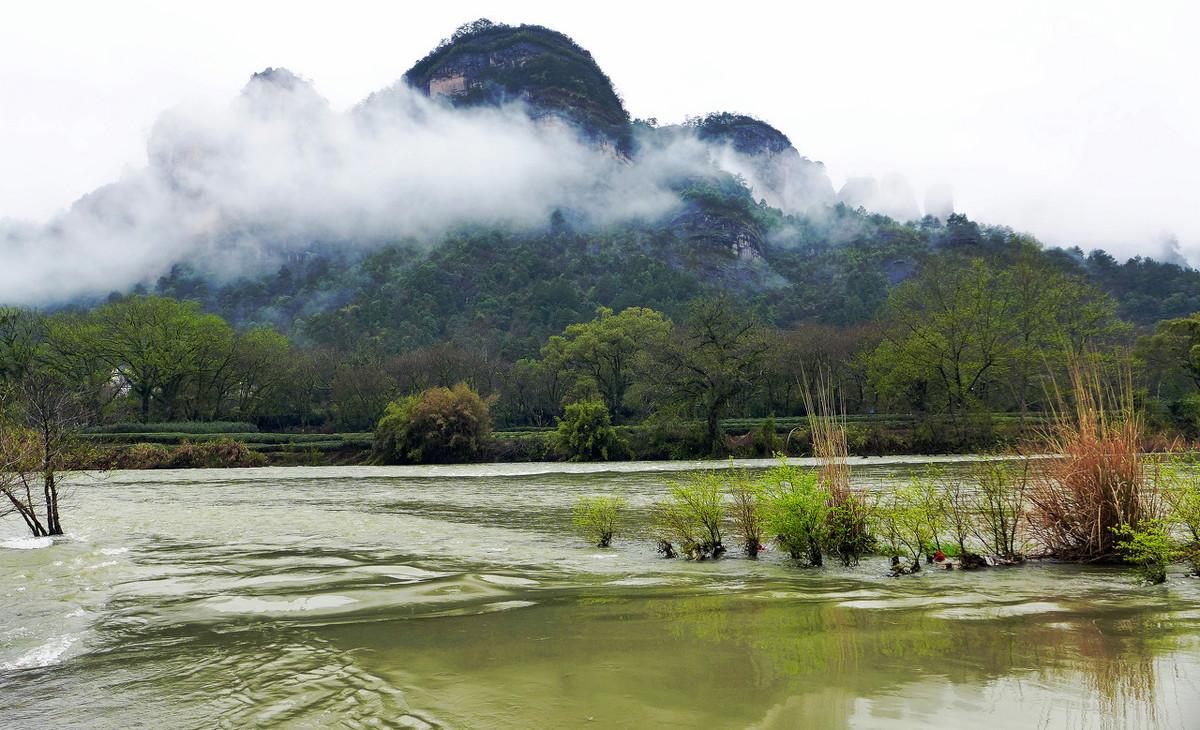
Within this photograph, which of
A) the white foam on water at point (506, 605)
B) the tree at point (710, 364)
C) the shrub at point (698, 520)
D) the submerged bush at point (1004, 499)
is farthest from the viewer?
the tree at point (710, 364)

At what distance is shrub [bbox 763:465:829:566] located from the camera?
39.8 ft

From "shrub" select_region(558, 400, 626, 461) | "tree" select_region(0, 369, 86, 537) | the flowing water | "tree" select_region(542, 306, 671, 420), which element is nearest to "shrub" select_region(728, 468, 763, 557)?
→ the flowing water

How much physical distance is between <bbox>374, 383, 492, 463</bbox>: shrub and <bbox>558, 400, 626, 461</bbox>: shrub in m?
7.41

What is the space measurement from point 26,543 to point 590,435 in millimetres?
40988

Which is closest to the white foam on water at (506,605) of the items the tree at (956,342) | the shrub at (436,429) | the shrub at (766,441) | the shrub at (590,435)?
the shrub at (590,435)

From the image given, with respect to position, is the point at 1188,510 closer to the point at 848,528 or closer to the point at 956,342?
the point at 848,528

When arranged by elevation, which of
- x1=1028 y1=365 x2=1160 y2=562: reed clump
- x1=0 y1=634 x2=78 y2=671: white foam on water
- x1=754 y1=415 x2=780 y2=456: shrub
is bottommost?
x1=754 y1=415 x2=780 y2=456: shrub

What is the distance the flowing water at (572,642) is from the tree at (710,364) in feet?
133

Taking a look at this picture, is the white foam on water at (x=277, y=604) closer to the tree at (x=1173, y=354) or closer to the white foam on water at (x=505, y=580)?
the white foam on water at (x=505, y=580)

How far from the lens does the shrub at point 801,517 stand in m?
Result: 12.1

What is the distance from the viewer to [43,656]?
27.7 feet

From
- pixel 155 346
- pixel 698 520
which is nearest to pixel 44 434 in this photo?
pixel 698 520

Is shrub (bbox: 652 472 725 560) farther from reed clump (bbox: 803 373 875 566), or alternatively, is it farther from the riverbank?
the riverbank

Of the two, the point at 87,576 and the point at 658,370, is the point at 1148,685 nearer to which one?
the point at 87,576
